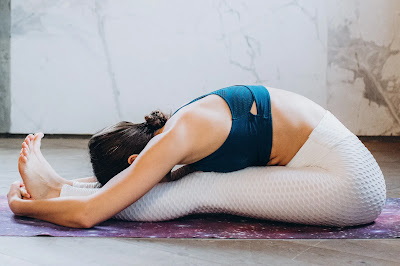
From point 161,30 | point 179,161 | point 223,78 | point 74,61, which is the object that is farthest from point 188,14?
point 179,161

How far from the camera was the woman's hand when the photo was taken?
5.17 ft

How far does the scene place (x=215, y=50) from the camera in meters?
3.73

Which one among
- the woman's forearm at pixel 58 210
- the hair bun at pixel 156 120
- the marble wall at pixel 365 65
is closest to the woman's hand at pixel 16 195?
the woman's forearm at pixel 58 210

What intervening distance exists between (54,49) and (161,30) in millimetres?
719

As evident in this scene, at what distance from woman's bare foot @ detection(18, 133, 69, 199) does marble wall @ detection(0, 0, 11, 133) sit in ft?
7.42

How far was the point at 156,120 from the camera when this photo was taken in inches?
61.3

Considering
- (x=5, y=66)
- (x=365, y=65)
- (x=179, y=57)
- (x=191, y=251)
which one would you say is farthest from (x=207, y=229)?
(x=5, y=66)

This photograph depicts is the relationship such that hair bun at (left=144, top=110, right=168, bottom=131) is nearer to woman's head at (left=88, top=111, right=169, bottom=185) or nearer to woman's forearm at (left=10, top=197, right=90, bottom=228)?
woman's head at (left=88, top=111, right=169, bottom=185)

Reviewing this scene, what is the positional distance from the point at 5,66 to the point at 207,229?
274 cm

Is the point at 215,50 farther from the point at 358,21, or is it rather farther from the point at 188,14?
the point at 358,21

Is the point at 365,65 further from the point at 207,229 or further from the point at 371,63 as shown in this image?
the point at 207,229

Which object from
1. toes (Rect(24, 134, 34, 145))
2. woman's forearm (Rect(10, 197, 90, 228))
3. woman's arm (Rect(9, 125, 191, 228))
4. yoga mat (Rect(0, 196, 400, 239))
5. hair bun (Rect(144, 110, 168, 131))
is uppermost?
hair bun (Rect(144, 110, 168, 131))

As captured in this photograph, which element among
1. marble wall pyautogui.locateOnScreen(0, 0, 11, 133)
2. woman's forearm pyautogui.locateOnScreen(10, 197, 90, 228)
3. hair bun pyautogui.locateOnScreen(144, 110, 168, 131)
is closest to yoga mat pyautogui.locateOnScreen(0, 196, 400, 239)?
woman's forearm pyautogui.locateOnScreen(10, 197, 90, 228)

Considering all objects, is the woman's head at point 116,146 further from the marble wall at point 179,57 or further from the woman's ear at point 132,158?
the marble wall at point 179,57
